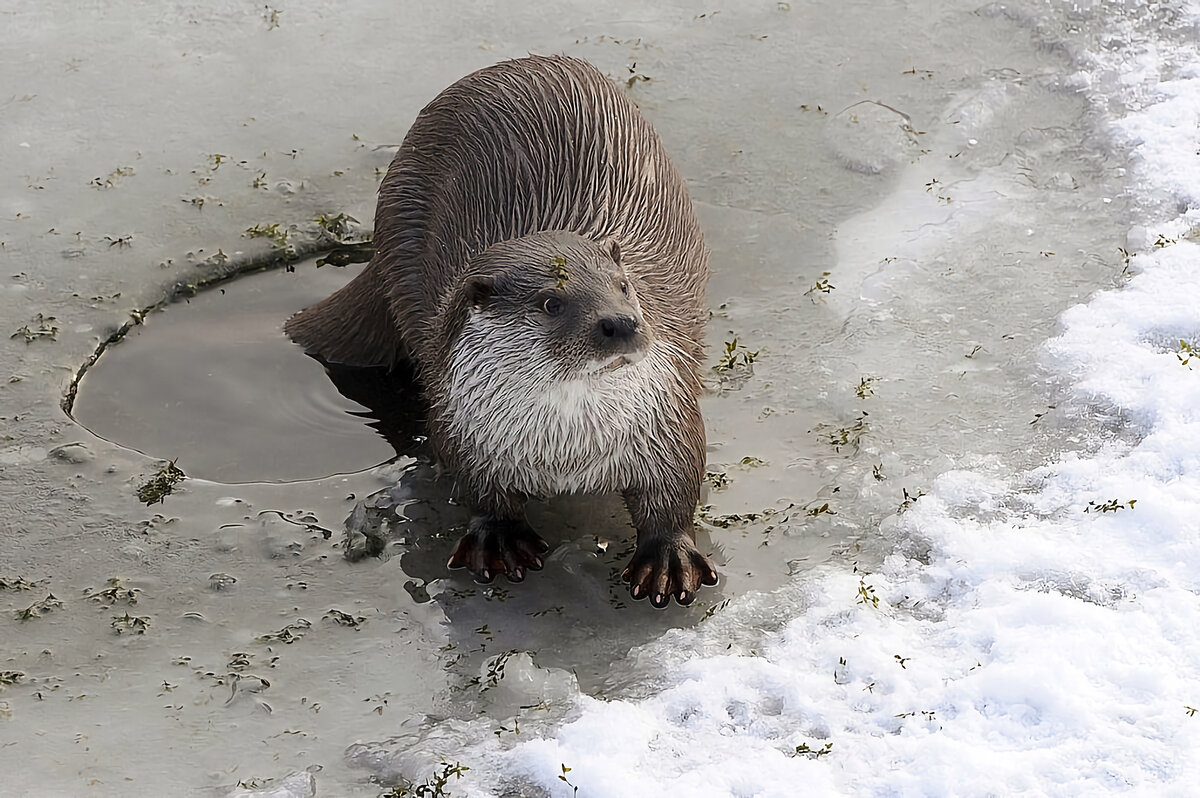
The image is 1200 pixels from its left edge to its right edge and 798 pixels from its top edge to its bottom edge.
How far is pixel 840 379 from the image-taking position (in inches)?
130

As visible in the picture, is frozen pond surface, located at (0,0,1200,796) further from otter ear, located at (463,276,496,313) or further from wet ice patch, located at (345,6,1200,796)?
Result: otter ear, located at (463,276,496,313)

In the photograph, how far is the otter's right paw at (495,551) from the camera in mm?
2766

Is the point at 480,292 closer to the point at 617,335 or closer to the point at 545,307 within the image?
the point at 545,307

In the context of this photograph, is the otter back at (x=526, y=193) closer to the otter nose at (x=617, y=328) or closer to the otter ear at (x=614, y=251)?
the otter ear at (x=614, y=251)

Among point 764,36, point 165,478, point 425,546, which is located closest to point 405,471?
point 425,546

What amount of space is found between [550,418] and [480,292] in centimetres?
28

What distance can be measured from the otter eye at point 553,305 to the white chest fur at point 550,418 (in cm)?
8

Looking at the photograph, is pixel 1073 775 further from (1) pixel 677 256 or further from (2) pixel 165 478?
(2) pixel 165 478

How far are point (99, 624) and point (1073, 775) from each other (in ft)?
6.17

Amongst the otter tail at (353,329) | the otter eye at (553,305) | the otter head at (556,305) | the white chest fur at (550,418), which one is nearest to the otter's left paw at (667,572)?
the white chest fur at (550,418)

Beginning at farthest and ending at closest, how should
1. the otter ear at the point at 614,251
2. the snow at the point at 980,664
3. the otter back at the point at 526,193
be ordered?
the otter back at the point at 526,193 < the otter ear at the point at 614,251 < the snow at the point at 980,664

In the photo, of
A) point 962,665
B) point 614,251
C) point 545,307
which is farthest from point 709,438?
point 962,665

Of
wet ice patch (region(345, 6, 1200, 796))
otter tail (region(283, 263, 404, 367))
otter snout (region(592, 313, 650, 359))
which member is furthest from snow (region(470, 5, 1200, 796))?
otter tail (region(283, 263, 404, 367))

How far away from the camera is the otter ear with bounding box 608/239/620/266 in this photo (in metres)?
2.63
